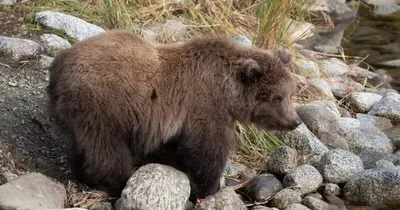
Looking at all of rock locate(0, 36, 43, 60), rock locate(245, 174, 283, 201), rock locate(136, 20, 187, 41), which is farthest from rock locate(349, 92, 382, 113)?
rock locate(0, 36, 43, 60)

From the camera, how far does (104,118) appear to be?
5066 millimetres

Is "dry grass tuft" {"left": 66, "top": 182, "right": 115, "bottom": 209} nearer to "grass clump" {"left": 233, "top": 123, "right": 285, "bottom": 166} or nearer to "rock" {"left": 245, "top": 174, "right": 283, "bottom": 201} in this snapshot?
"rock" {"left": 245, "top": 174, "right": 283, "bottom": 201}

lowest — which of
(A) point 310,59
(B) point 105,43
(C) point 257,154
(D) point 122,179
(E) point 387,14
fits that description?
(E) point 387,14

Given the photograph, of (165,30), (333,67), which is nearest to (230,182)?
(165,30)

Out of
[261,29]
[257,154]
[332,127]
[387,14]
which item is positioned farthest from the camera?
[387,14]

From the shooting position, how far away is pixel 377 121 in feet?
28.0

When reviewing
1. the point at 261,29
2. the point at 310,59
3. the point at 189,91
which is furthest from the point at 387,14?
the point at 189,91

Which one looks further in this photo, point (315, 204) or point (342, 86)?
point (342, 86)

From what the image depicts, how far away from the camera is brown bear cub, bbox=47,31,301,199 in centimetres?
507

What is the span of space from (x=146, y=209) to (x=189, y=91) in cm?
96

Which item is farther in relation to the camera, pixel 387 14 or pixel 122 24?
pixel 387 14

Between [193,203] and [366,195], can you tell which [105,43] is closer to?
[193,203]

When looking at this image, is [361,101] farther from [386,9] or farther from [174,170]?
[386,9]

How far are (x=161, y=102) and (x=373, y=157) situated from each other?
2.56 meters
